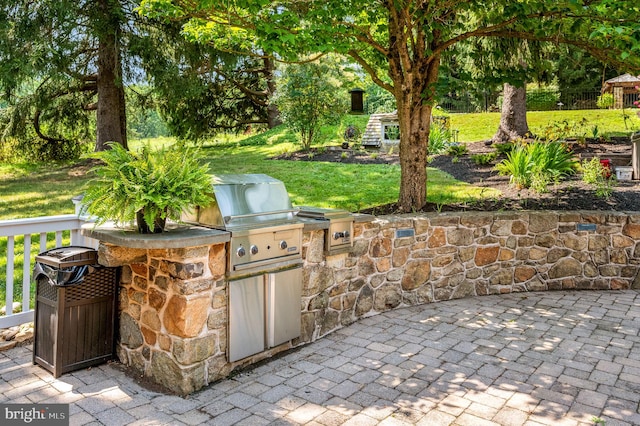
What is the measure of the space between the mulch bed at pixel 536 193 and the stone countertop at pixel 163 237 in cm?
294

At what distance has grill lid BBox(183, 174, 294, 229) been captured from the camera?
3.29 meters

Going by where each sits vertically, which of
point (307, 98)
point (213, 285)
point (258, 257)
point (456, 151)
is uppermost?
point (307, 98)

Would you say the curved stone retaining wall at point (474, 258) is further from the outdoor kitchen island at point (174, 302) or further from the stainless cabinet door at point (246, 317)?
the outdoor kitchen island at point (174, 302)

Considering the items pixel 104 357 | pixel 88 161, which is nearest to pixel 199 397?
pixel 104 357

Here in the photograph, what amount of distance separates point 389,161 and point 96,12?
21.2 ft

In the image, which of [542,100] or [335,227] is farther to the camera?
[542,100]

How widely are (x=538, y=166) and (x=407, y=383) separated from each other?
5.04 metres

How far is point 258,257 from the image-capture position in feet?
11.1

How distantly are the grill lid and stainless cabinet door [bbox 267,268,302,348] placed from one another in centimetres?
43

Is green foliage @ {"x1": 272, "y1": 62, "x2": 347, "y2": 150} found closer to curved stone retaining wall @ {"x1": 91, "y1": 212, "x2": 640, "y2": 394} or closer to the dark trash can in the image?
curved stone retaining wall @ {"x1": 91, "y1": 212, "x2": 640, "y2": 394}

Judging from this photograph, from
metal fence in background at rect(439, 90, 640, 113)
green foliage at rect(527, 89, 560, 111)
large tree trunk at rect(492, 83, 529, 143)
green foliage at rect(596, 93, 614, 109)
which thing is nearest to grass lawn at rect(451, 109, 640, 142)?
large tree trunk at rect(492, 83, 529, 143)

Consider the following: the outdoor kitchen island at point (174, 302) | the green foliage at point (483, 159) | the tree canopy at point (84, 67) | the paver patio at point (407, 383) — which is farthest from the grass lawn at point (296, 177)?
the paver patio at point (407, 383)

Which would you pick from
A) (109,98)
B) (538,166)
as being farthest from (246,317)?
(109,98)

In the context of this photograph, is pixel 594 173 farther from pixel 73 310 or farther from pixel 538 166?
pixel 73 310
